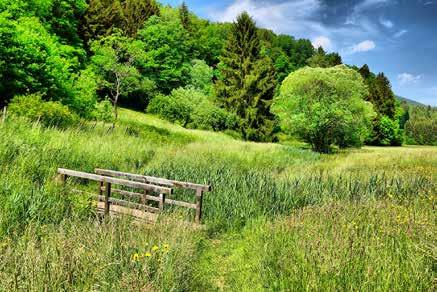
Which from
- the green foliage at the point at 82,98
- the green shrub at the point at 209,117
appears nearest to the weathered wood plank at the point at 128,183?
the green foliage at the point at 82,98

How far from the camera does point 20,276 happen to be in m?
3.79

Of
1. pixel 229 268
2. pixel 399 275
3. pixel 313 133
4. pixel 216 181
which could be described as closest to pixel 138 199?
pixel 216 181

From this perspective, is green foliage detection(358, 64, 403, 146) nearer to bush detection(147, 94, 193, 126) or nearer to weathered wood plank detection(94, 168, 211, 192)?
bush detection(147, 94, 193, 126)

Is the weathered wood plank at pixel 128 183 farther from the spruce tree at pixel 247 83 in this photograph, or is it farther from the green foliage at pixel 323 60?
the green foliage at pixel 323 60

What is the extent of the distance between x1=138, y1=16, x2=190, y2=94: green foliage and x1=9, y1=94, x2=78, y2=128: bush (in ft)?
102

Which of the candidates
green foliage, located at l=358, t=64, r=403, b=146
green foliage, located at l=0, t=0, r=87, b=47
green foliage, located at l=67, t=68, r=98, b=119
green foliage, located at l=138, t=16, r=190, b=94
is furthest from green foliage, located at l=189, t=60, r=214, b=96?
green foliage, located at l=67, t=68, r=98, b=119

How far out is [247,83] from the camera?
44406 millimetres

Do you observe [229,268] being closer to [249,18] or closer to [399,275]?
[399,275]

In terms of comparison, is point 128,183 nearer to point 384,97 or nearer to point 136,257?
point 136,257

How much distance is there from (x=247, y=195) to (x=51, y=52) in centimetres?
1497

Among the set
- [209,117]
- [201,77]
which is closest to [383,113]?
[201,77]

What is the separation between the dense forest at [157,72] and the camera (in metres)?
18.6

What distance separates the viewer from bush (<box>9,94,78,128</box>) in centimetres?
1550

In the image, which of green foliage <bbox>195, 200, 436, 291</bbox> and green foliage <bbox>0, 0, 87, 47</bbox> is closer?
green foliage <bbox>195, 200, 436, 291</bbox>
